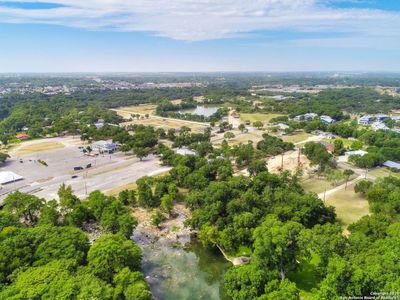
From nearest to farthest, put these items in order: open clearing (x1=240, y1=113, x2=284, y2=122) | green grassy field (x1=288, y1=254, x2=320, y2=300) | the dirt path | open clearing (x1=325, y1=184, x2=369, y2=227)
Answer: green grassy field (x1=288, y1=254, x2=320, y2=300), open clearing (x1=325, y1=184, x2=369, y2=227), the dirt path, open clearing (x1=240, y1=113, x2=284, y2=122)

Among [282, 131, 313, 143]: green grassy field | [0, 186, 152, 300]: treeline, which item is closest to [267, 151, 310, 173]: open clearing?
[282, 131, 313, 143]: green grassy field

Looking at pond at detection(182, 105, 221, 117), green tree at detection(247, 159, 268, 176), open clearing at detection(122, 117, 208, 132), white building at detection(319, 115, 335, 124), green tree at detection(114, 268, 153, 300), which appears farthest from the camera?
pond at detection(182, 105, 221, 117)

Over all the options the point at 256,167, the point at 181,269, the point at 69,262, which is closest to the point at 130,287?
the point at 69,262

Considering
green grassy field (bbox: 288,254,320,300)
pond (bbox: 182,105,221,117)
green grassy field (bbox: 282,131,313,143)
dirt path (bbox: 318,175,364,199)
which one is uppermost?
pond (bbox: 182,105,221,117)

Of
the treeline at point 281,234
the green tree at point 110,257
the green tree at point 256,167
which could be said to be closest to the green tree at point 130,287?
the green tree at point 110,257

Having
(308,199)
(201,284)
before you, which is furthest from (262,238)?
(308,199)

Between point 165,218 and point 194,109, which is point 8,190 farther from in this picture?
point 194,109

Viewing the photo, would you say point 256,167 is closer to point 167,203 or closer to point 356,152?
point 167,203

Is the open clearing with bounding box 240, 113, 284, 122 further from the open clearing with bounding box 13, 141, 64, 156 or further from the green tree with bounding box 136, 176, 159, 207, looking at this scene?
the green tree with bounding box 136, 176, 159, 207
